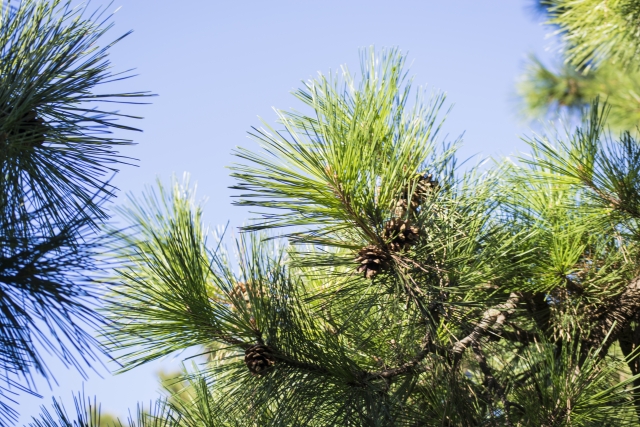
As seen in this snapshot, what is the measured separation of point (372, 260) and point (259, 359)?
11.2 inches

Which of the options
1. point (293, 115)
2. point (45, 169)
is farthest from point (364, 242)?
point (45, 169)

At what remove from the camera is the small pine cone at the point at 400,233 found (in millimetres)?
1212

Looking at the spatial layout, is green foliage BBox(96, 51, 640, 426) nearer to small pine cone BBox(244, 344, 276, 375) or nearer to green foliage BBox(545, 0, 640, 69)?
small pine cone BBox(244, 344, 276, 375)

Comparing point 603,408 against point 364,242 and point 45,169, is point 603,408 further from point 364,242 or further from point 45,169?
point 45,169

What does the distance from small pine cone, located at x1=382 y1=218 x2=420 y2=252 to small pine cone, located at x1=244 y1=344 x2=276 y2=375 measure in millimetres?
302

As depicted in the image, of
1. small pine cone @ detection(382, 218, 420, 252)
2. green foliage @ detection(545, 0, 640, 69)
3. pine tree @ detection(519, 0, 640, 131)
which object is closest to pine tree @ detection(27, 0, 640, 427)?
small pine cone @ detection(382, 218, 420, 252)

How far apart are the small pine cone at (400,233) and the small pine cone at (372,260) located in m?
0.02

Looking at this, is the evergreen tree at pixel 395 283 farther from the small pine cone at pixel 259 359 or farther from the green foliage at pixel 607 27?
the green foliage at pixel 607 27

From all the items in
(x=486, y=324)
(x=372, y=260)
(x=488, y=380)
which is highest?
(x=372, y=260)

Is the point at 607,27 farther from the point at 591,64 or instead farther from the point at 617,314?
the point at 617,314

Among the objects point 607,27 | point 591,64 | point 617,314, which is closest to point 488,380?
point 617,314

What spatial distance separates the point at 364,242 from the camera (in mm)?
1252

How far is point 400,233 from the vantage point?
1205 millimetres

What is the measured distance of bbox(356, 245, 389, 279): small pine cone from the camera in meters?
1.21
